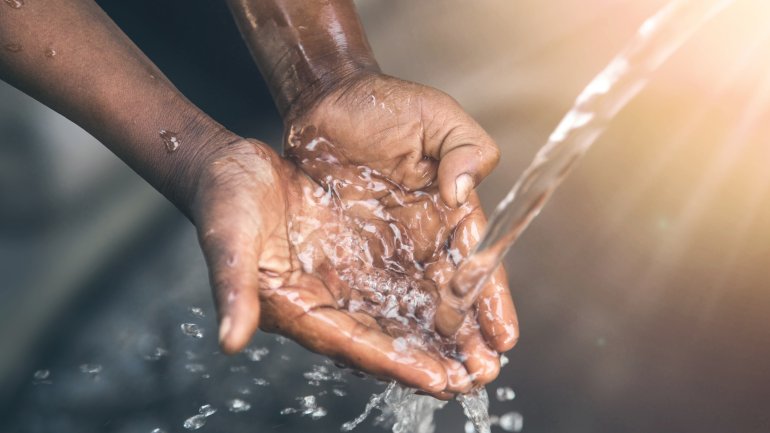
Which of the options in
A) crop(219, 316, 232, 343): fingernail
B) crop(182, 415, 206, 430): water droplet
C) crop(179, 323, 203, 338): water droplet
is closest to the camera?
crop(219, 316, 232, 343): fingernail

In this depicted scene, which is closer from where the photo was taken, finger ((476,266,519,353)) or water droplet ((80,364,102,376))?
finger ((476,266,519,353))

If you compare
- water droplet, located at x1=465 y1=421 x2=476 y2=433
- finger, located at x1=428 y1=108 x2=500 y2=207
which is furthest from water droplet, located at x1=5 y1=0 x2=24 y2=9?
water droplet, located at x1=465 y1=421 x2=476 y2=433

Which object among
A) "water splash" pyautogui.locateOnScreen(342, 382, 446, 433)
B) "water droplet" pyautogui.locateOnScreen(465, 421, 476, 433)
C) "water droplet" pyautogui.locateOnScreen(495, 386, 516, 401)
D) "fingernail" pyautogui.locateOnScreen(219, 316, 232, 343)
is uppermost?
"fingernail" pyautogui.locateOnScreen(219, 316, 232, 343)

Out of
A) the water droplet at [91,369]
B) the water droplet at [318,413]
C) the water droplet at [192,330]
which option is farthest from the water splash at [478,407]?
the water droplet at [91,369]

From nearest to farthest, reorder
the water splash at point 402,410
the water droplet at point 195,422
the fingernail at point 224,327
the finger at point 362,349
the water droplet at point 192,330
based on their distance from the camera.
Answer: the fingernail at point 224,327, the finger at point 362,349, the water splash at point 402,410, the water droplet at point 195,422, the water droplet at point 192,330

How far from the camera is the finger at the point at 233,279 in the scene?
0.64m

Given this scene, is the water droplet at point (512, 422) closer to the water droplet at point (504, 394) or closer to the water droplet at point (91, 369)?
the water droplet at point (504, 394)

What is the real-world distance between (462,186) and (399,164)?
15 centimetres

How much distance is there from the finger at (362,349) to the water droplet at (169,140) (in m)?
0.32

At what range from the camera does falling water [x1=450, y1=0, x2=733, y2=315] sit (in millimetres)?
831

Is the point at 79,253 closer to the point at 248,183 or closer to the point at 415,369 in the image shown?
the point at 248,183

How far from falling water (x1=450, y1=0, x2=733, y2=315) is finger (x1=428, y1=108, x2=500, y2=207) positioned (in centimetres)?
6

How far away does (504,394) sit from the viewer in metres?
1.23

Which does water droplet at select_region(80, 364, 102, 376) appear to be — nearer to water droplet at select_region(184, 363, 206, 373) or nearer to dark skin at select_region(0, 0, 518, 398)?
water droplet at select_region(184, 363, 206, 373)
